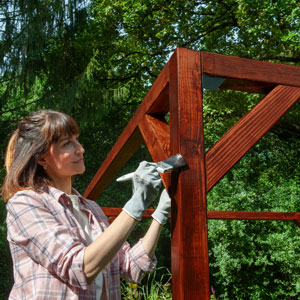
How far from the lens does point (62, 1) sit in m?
7.73

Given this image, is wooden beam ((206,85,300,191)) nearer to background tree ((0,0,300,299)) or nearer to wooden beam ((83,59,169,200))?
wooden beam ((83,59,169,200))

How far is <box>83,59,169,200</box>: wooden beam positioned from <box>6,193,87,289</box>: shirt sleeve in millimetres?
631

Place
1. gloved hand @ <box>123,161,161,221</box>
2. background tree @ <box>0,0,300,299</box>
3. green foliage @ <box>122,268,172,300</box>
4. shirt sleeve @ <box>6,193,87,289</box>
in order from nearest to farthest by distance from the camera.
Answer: shirt sleeve @ <box>6,193,87,289</box>, gloved hand @ <box>123,161,161,221</box>, green foliage @ <box>122,268,172,300</box>, background tree @ <box>0,0,300,299</box>

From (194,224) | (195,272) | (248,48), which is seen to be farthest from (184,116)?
(248,48)

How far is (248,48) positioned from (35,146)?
6149 millimetres

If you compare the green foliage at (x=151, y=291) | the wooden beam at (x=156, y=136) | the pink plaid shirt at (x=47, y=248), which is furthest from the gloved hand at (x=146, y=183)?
the green foliage at (x=151, y=291)

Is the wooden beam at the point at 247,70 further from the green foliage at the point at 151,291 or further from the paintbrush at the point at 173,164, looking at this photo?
the green foliage at the point at 151,291

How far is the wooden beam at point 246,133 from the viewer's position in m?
1.32

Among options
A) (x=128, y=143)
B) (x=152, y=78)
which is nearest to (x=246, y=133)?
(x=128, y=143)

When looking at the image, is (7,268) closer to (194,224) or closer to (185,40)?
(185,40)

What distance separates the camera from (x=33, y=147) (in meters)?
1.49

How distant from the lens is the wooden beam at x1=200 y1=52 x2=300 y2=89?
4.45 feet

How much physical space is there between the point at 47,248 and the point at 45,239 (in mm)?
29

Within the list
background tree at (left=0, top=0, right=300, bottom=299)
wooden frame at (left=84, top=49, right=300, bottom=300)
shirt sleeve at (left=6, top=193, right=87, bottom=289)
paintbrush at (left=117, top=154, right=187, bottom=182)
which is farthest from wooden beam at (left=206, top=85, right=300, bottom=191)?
background tree at (left=0, top=0, right=300, bottom=299)
